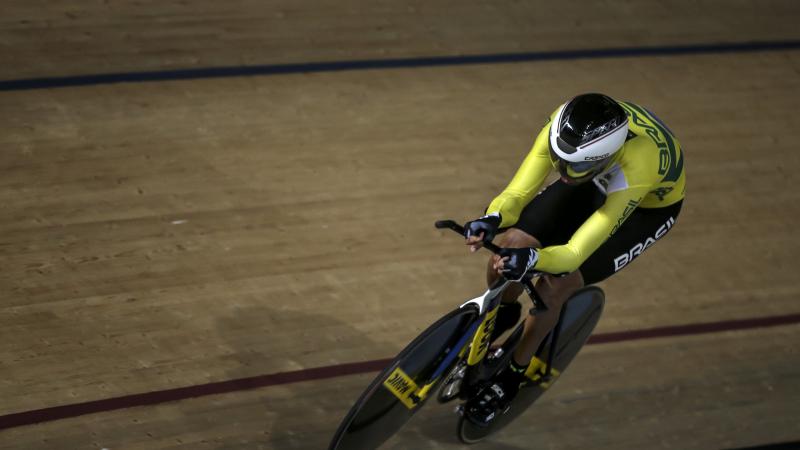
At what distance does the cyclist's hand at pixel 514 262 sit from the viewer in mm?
2658

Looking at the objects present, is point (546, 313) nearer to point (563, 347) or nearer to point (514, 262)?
point (563, 347)

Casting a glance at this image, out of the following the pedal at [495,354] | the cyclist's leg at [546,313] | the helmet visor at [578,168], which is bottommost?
the pedal at [495,354]

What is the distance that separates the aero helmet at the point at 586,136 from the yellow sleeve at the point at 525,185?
0.15 metres

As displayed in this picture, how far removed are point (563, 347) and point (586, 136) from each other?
1.01 m

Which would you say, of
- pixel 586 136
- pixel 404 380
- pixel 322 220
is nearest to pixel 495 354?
pixel 404 380

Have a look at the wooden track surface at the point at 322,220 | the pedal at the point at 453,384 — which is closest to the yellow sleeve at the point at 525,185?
the pedal at the point at 453,384

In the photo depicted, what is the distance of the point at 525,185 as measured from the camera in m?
3.02

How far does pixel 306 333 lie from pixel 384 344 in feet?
0.97

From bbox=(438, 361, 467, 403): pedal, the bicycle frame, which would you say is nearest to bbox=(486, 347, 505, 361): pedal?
bbox=(438, 361, 467, 403): pedal

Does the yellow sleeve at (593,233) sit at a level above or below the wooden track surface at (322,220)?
A: above

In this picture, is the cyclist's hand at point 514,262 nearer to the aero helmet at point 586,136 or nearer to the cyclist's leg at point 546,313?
the aero helmet at point 586,136

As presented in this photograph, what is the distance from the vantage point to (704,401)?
379 cm

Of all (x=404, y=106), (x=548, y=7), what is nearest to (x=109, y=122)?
(x=404, y=106)

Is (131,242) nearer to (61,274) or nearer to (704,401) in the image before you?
(61,274)
